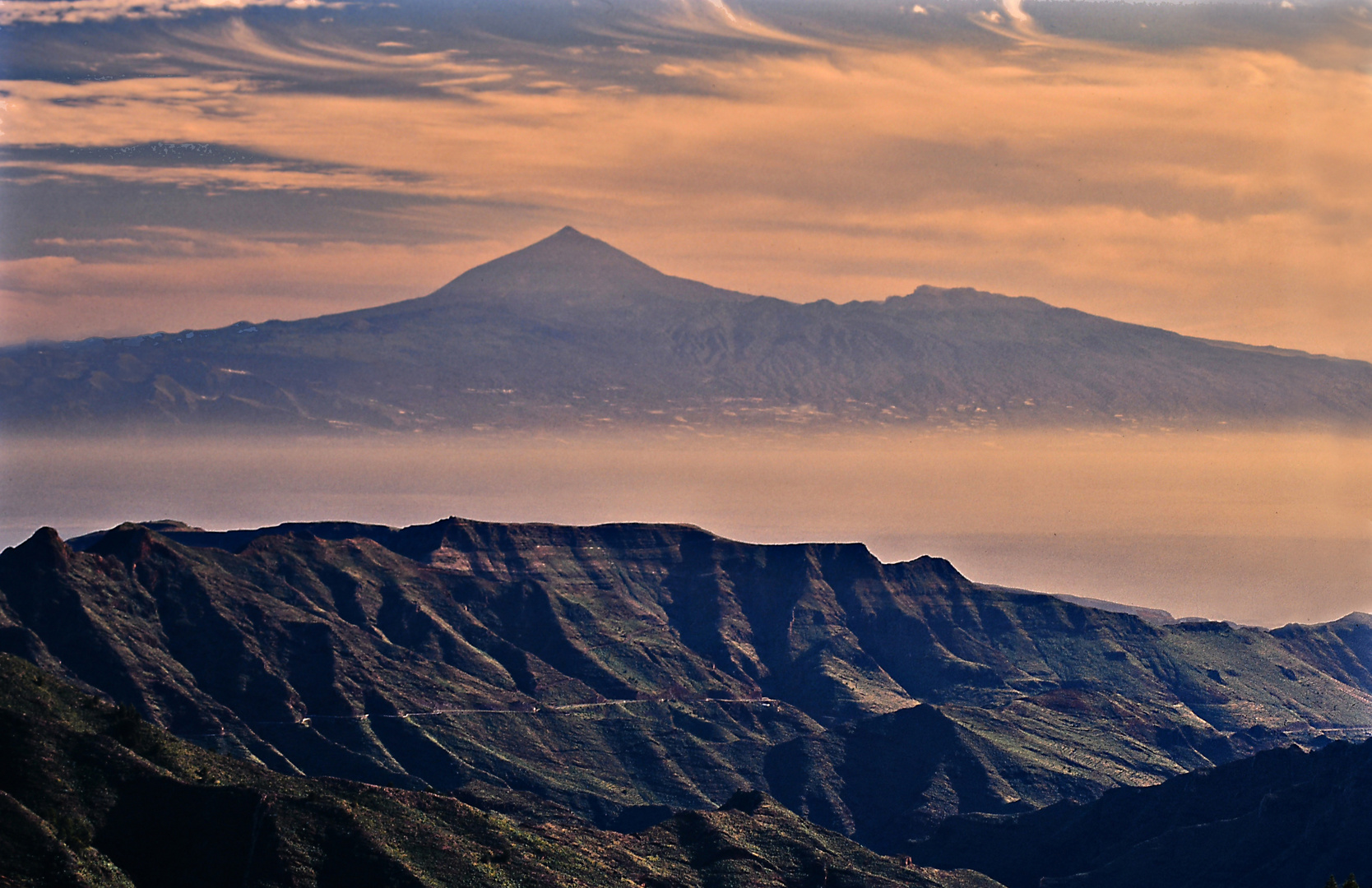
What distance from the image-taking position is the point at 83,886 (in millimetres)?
199000

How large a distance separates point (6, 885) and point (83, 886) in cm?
988

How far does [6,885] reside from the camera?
19088 centimetres
